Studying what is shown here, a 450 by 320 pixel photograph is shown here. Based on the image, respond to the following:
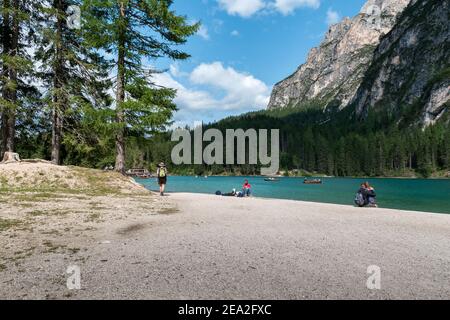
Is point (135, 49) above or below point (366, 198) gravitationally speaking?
above

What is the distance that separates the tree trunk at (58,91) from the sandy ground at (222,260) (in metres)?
17.1

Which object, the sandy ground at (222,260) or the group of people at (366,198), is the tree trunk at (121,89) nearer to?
the sandy ground at (222,260)

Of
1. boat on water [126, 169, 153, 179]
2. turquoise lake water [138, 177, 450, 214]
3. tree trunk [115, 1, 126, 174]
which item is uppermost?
tree trunk [115, 1, 126, 174]

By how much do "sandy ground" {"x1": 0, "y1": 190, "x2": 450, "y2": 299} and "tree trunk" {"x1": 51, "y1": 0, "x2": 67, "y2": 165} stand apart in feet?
56.2

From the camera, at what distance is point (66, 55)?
2667 cm

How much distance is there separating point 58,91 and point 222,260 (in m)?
24.0

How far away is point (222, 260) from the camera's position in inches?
283

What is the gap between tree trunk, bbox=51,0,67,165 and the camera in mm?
25622

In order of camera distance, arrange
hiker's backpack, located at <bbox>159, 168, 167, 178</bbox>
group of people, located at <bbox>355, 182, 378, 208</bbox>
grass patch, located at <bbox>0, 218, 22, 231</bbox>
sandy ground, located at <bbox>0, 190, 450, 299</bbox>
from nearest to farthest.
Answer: sandy ground, located at <bbox>0, 190, 450, 299</bbox> < grass patch, located at <bbox>0, 218, 22, 231</bbox> < group of people, located at <bbox>355, 182, 378, 208</bbox> < hiker's backpack, located at <bbox>159, 168, 167, 178</bbox>

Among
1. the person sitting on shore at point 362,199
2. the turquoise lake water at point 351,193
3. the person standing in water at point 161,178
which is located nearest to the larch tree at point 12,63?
the person standing in water at point 161,178

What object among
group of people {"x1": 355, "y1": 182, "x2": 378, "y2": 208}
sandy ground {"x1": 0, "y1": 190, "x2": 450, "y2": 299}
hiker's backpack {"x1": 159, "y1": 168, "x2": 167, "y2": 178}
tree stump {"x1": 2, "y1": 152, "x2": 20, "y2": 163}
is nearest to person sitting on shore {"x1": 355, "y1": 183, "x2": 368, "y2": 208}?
group of people {"x1": 355, "y1": 182, "x2": 378, "y2": 208}

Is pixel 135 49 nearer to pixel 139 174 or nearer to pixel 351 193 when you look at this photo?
pixel 351 193

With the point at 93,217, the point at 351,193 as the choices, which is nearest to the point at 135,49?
the point at 93,217

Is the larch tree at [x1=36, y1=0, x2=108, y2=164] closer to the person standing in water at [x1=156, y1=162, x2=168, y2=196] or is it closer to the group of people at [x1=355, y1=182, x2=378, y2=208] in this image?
the person standing in water at [x1=156, y1=162, x2=168, y2=196]
